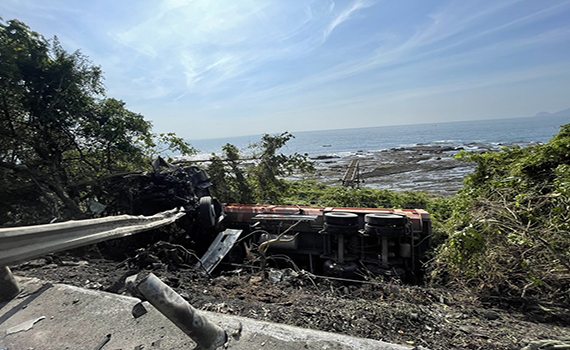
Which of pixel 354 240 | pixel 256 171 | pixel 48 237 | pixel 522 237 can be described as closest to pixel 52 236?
pixel 48 237

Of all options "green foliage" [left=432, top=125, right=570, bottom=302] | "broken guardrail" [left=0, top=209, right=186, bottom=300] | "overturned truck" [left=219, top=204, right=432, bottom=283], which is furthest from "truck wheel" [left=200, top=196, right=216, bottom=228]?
"green foliage" [left=432, top=125, right=570, bottom=302]

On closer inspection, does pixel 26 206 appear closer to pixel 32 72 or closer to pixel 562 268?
pixel 32 72

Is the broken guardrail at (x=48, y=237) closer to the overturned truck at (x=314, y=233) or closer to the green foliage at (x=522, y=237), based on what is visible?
the overturned truck at (x=314, y=233)

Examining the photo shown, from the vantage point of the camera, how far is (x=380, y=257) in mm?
5121

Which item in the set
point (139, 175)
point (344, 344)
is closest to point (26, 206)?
point (139, 175)

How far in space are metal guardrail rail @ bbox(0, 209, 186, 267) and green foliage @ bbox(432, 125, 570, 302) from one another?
14.1 ft

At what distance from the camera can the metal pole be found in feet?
5.70

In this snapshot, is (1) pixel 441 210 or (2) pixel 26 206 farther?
(1) pixel 441 210

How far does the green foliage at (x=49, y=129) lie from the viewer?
548cm

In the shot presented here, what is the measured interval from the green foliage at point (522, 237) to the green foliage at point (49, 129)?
22.0 feet

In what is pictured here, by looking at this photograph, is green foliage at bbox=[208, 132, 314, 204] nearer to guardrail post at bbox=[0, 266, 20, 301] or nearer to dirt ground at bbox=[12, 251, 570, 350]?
dirt ground at bbox=[12, 251, 570, 350]

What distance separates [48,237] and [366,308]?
9.28 feet

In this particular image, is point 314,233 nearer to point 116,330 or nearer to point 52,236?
point 116,330

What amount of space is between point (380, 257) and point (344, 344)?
11.0 ft
